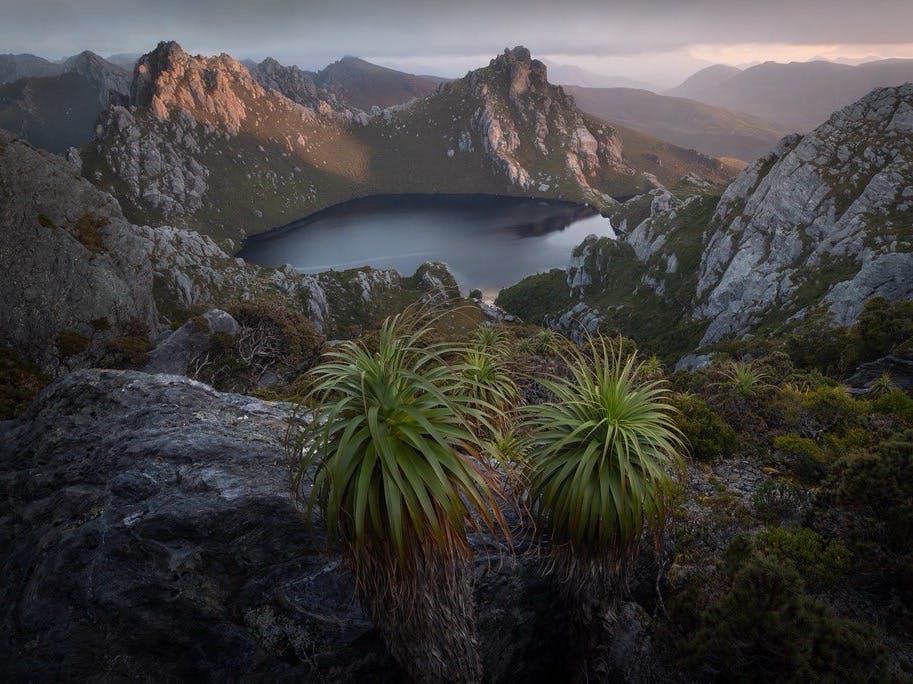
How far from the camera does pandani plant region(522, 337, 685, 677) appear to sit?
5750mm

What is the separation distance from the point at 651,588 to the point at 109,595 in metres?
7.76

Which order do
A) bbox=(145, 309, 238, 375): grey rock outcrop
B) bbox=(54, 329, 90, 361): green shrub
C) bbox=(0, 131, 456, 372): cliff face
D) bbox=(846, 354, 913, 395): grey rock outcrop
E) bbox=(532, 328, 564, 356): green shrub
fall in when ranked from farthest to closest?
bbox=(145, 309, 238, 375): grey rock outcrop, bbox=(0, 131, 456, 372): cliff face, bbox=(54, 329, 90, 361): green shrub, bbox=(846, 354, 913, 395): grey rock outcrop, bbox=(532, 328, 564, 356): green shrub

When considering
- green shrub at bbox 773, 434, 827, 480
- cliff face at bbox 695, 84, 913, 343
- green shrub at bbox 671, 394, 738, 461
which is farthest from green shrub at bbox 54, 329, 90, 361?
cliff face at bbox 695, 84, 913, 343

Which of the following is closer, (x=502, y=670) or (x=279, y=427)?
(x=502, y=670)

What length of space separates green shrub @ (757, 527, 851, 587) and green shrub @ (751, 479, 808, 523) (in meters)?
0.77

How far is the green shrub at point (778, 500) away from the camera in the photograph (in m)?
8.46

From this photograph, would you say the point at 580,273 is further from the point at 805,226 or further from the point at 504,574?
the point at 504,574

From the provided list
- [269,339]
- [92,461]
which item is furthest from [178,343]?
[92,461]

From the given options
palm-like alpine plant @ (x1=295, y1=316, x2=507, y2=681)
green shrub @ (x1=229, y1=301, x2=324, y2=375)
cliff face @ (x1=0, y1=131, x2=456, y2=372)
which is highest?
palm-like alpine plant @ (x1=295, y1=316, x2=507, y2=681)

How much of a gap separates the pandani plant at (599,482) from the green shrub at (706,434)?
5.10m

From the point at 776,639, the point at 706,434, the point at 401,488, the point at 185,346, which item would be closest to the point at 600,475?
the point at 776,639

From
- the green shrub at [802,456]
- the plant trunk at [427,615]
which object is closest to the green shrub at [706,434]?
the green shrub at [802,456]

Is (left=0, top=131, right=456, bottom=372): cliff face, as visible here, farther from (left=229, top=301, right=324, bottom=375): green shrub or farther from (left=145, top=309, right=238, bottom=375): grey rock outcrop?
(left=229, top=301, right=324, bottom=375): green shrub

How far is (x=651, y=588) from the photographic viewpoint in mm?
7371
